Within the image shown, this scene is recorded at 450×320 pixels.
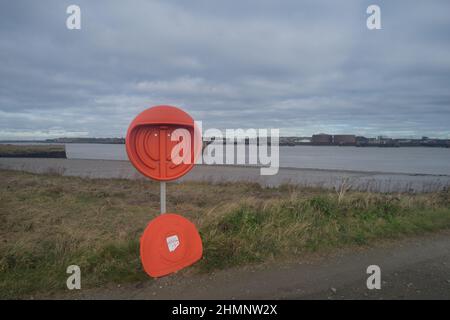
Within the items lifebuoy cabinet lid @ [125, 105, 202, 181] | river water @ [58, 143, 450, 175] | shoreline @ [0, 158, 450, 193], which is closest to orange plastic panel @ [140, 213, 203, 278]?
lifebuoy cabinet lid @ [125, 105, 202, 181]

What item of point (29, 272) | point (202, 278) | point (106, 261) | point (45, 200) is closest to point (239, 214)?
point (202, 278)

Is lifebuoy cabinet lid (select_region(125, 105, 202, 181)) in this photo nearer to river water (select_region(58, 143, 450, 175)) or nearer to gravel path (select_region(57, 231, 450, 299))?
gravel path (select_region(57, 231, 450, 299))

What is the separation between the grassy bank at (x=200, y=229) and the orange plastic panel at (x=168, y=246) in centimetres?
20

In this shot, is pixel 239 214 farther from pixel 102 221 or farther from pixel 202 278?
pixel 102 221

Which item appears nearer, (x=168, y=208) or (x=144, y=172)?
(x=144, y=172)

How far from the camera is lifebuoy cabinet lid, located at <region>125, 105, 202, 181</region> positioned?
3750 millimetres

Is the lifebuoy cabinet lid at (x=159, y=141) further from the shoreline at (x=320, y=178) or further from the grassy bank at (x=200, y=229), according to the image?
the shoreline at (x=320, y=178)

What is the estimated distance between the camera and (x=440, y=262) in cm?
457

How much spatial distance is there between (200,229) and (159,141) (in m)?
2.05

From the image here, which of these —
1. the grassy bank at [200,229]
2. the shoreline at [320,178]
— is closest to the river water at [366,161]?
the shoreline at [320,178]

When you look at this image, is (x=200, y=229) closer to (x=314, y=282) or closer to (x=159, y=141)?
Answer: (x=159, y=141)
